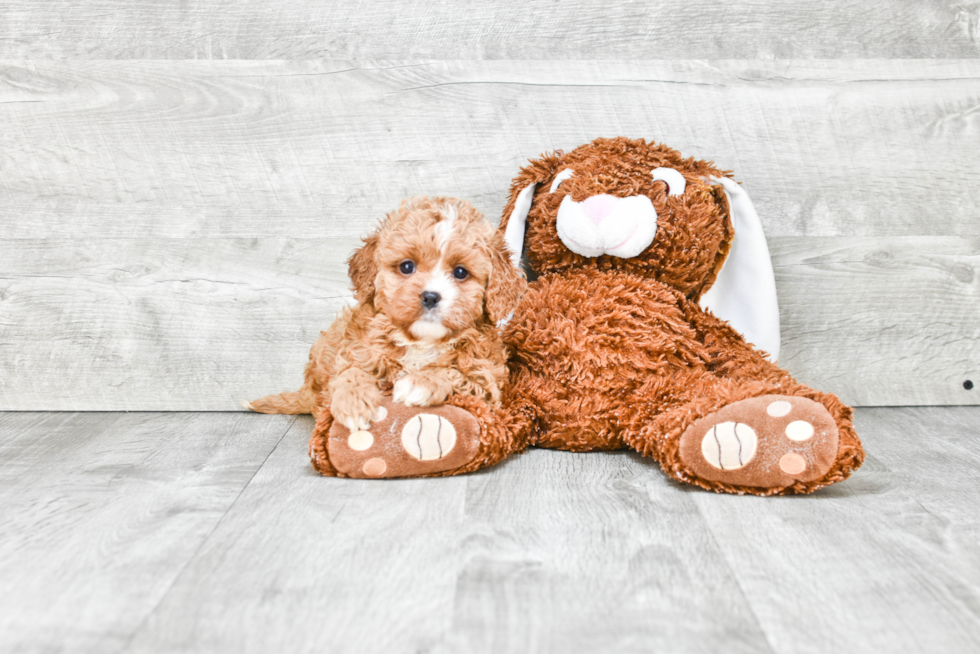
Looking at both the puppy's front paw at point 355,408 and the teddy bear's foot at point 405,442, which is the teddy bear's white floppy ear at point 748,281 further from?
the puppy's front paw at point 355,408

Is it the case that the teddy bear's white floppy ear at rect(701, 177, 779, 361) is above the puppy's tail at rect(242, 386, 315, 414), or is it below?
above

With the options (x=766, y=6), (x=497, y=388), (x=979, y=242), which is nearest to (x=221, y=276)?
(x=497, y=388)

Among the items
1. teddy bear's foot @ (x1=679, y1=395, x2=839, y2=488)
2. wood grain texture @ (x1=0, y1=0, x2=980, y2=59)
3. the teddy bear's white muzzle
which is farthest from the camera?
wood grain texture @ (x1=0, y1=0, x2=980, y2=59)

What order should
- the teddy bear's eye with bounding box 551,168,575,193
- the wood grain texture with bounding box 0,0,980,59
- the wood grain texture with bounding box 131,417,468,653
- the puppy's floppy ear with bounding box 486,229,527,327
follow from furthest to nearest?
the wood grain texture with bounding box 0,0,980,59, the teddy bear's eye with bounding box 551,168,575,193, the puppy's floppy ear with bounding box 486,229,527,327, the wood grain texture with bounding box 131,417,468,653

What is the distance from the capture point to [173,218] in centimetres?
180

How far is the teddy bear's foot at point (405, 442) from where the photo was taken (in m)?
1.31

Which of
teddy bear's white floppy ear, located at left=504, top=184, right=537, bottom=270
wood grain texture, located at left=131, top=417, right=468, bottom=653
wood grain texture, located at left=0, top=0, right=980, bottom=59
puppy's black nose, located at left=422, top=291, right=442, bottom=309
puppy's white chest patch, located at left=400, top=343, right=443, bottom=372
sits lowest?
wood grain texture, located at left=131, top=417, right=468, bottom=653

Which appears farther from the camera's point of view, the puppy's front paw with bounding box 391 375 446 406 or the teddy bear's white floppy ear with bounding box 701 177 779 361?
the teddy bear's white floppy ear with bounding box 701 177 779 361

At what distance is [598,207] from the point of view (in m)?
1.46

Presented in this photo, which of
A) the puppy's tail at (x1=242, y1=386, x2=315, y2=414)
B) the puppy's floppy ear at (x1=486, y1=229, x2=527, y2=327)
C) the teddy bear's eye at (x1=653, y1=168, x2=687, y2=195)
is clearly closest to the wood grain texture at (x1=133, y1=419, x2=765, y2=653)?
the puppy's floppy ear at (x1=486, y1=229, x2=527, y2=327)

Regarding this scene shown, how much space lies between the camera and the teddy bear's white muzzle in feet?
4.78

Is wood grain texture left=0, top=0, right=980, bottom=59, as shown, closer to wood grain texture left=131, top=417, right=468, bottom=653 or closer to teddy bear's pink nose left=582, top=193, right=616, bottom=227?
teddy bear's pink nose left=582, top=193, right=616, bottom=227

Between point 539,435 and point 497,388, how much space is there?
0.56 feet

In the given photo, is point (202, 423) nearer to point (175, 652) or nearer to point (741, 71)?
point (175, 652)
